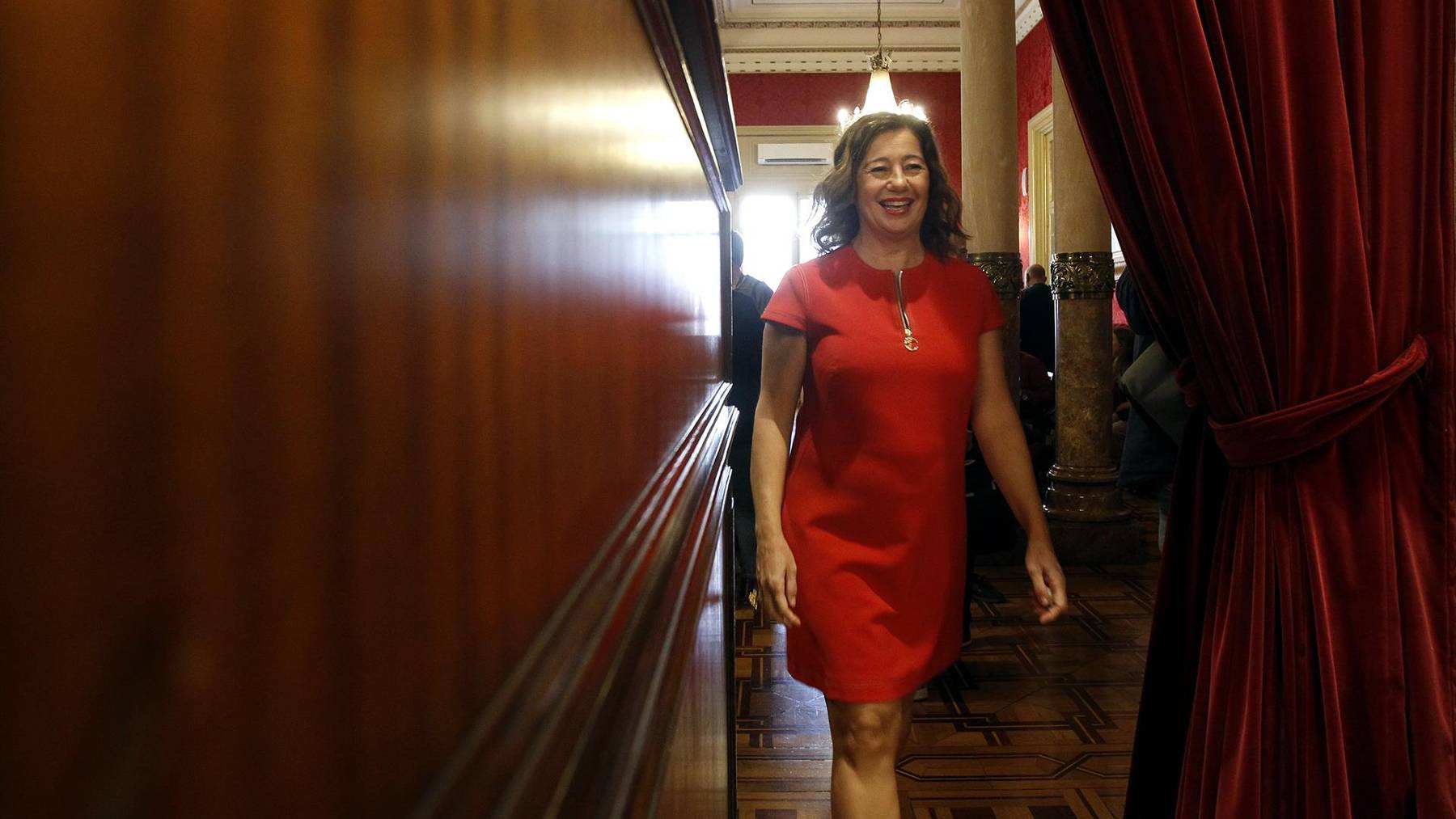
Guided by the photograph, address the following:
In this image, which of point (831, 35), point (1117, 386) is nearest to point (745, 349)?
point (1117, 386)

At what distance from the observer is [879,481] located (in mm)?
1759

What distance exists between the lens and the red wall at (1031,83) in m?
9.27

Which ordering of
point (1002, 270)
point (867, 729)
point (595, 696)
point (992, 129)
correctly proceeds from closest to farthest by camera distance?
point (595, 696), point (867, 729), point (1002, 270), point (992, 129)

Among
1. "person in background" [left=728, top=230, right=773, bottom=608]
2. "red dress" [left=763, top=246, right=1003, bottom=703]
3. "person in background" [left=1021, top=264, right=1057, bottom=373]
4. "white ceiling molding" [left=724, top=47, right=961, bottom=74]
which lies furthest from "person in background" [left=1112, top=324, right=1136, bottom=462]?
"red dress" [left=763, top=246, right=1003, bottom=703]

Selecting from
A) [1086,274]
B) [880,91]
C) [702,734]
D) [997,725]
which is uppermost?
[880,91]

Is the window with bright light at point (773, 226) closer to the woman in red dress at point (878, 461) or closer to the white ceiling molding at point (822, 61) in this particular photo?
the white ceiling molding at point (822, 61)

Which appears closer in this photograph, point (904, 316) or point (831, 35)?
point (904, 316)

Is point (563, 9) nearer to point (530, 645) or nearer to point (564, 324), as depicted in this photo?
point (564, 324)

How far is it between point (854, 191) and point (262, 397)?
6.11 feet

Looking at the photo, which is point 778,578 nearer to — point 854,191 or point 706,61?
point 854,191

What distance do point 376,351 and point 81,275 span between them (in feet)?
0.25

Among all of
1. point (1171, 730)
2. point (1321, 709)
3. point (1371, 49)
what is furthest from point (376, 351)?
point (1171, 730)

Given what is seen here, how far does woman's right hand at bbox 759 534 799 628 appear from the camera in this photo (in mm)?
1734

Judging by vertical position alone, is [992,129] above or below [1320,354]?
above
